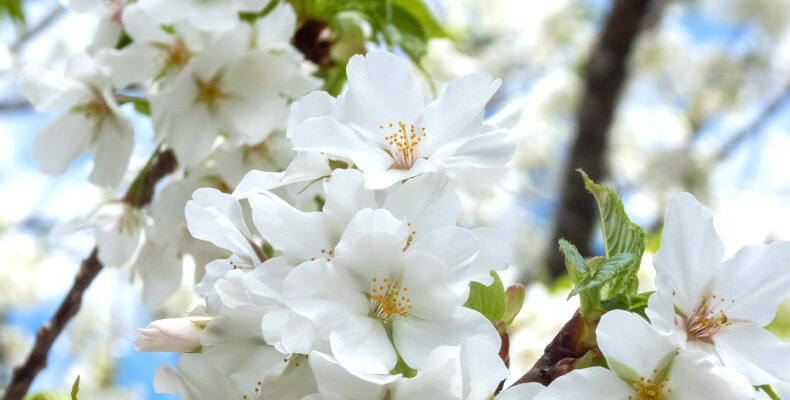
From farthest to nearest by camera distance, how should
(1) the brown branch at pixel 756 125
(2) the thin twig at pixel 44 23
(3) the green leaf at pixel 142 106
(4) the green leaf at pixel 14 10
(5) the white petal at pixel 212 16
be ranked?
(1) the brown branch at pixel 756 125 → (2) the thin twig at pixel 44 23 → (4) the green leaf at pixel 14 10 → (3) the green leaf at pixel 142 106 → (5) the white petal at pixel 212 16

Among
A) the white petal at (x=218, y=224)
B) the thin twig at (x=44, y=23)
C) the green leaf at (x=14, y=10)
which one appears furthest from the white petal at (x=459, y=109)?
the thin twig at (x=44, y=23)

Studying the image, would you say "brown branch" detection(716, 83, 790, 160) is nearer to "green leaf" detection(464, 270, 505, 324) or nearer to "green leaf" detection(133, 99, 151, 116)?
"green leaf" detection(133, 99, 151, 116)

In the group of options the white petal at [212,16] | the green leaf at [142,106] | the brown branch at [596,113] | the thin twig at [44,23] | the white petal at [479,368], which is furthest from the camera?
the brown branch at [596,113]

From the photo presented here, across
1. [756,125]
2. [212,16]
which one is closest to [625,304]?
[212,16]

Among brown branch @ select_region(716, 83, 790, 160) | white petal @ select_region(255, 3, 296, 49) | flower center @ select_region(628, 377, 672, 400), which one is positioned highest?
flower center @ select_region(628, 377, 672, 400)

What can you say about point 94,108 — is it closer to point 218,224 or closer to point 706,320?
point 218,224

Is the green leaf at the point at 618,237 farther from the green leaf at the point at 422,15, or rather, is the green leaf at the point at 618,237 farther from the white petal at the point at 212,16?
the green leaf at the point at 422,15

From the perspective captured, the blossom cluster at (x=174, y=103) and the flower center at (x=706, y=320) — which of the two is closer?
the flower center at (x=706, y=320)

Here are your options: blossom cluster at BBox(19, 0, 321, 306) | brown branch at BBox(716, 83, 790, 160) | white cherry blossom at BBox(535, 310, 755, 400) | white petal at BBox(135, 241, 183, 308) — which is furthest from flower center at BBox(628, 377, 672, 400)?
brown branch at BBox(716, 83, 790, 160)

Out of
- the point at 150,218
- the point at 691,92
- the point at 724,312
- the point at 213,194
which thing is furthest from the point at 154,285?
the point at 691,92
